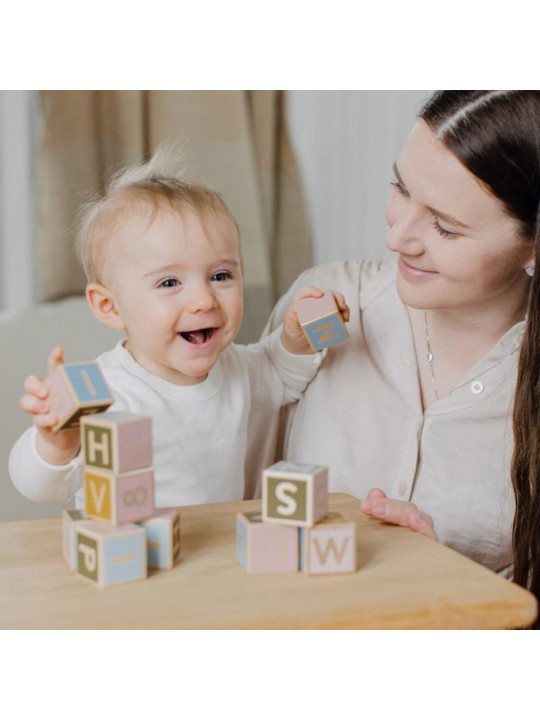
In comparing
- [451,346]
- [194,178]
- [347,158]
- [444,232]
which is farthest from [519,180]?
[194,178]

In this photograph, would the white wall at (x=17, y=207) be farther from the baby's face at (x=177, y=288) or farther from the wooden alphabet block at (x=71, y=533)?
the wooden alphabet block at (x=71, y=533)

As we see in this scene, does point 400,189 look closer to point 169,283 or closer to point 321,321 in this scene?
point 321,321

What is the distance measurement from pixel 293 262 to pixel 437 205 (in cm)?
Answer: 39

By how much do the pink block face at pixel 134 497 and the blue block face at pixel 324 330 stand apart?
41cm

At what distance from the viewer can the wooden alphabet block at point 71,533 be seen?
2.99 ft

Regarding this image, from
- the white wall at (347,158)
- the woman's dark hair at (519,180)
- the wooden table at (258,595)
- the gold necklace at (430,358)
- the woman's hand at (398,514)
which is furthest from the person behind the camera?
the white wall at (347,158)

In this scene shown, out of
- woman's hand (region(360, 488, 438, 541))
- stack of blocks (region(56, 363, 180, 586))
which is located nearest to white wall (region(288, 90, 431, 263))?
woman's hand (region(360, 488, 438, 541))

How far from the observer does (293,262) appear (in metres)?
1.59

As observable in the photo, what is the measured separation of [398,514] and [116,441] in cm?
35

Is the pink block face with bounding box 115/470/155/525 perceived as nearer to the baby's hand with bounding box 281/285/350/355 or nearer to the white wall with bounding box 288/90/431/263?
the baby's hand with bounding box 281/285/350/355

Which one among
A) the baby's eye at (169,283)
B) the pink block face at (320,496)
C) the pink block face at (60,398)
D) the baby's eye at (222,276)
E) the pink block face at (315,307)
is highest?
the baby's eye at (222,276)

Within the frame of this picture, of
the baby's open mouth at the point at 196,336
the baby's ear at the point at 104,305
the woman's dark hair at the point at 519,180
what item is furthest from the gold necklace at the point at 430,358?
the baby's ear at the point at 104,305

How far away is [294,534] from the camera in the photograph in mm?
924

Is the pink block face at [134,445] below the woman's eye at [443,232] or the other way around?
below
